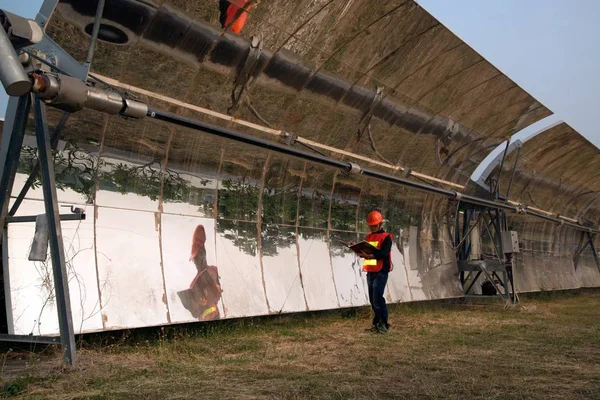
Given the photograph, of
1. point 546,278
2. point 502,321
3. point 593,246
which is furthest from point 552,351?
point 593,246

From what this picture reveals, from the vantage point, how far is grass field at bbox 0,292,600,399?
443 cm

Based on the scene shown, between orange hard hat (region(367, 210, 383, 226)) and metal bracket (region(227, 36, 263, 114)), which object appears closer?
metal bracket (region(227, 36, 263, 114))

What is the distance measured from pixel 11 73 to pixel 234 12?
11.6 ft

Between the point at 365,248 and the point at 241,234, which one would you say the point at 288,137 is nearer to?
the point at 241,234

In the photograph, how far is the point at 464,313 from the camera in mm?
11914

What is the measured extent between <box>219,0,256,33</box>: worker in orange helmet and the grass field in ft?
13.4

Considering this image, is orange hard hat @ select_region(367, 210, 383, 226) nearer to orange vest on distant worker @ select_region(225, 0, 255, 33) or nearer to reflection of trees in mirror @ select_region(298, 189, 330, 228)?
reflection of trees in mirror @ select_region(298, 189, 330, 228)

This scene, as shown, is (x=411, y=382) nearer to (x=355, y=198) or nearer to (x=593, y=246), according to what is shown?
(x=355, y=198)

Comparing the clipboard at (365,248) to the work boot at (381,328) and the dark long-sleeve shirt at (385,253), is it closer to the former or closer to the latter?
the dark long-sleeve shirt at (385,253)

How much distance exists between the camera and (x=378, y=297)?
8555mm

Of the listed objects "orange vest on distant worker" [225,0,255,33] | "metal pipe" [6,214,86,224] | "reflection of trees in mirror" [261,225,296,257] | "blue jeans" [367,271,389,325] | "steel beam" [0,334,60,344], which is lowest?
"blue jeans" [367,271,389,325]

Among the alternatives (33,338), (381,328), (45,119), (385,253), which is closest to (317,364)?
(33,338)

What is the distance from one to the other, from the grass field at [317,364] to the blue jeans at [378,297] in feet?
1.06

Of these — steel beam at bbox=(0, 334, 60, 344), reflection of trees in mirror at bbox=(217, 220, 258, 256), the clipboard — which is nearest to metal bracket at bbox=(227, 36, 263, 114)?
reflection of trees in mirror at bbox=(217, 220, 258, 256)
